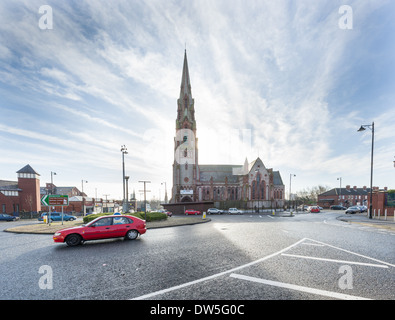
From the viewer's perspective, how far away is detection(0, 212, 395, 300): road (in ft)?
13.0

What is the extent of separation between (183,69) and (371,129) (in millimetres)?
48568

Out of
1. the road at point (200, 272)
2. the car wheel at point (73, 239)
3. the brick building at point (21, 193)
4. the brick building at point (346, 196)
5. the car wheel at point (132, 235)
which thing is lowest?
the brick building at point (346, 196)

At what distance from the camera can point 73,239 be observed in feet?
27.6

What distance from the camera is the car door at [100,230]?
8617 millimetres

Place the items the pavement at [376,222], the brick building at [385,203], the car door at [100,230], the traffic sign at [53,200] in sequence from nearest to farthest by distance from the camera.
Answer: the car door at [100,230]
the pavement at [376,222]
the traffic sign at [53,200]
the brick building at [385,203]

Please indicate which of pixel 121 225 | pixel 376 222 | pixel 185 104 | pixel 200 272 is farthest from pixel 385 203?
pixel 185 104

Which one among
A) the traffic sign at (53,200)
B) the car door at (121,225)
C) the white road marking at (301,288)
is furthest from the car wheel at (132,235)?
the traffic sign at (53,200)

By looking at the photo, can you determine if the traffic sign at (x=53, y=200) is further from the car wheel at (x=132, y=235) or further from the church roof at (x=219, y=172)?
the church roof at (x=219, y=172)

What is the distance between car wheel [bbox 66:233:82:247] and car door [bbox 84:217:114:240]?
0.32m

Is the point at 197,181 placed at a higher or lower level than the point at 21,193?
higher

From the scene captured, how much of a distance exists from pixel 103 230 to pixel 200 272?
627 centimetres

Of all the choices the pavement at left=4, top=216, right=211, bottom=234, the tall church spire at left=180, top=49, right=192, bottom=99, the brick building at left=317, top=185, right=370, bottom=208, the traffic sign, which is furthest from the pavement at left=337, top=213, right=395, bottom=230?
the brick building at left=317, top=185, right=370, bottom=208

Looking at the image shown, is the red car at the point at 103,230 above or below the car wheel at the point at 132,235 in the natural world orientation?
A: above

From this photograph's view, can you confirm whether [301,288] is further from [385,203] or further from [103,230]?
[385,203]
